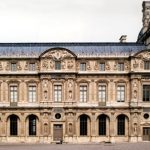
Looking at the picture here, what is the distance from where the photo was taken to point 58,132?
251ft

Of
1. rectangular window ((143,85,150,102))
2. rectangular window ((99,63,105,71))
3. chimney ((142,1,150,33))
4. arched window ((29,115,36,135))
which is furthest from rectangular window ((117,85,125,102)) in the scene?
chimney ((142,1,150,33))

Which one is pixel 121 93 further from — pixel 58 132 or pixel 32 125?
pixel 32 125

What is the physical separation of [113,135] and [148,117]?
605 cm

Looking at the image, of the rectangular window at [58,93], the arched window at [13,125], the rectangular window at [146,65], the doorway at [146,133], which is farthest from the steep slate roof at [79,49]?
the doorway at [146,133]

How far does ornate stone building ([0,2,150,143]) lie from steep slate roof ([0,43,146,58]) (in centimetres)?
23

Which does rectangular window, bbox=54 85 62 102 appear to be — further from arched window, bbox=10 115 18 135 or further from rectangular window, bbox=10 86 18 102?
arched window, bbox=10 115 18 135

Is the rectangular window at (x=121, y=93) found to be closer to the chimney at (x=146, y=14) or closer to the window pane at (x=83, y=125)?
the window pane at (x=83, y=125)

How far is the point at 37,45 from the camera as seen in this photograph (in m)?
80.7

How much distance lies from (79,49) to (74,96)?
26.2 ft

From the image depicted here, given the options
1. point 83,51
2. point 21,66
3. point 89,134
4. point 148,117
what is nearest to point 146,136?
point 148,117

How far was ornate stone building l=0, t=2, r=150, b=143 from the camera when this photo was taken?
250 feet

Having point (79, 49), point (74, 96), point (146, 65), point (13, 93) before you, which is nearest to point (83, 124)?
point (74, 96)

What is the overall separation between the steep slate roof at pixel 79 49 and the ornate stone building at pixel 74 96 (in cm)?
23

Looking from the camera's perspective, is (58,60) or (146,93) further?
(146,93)
